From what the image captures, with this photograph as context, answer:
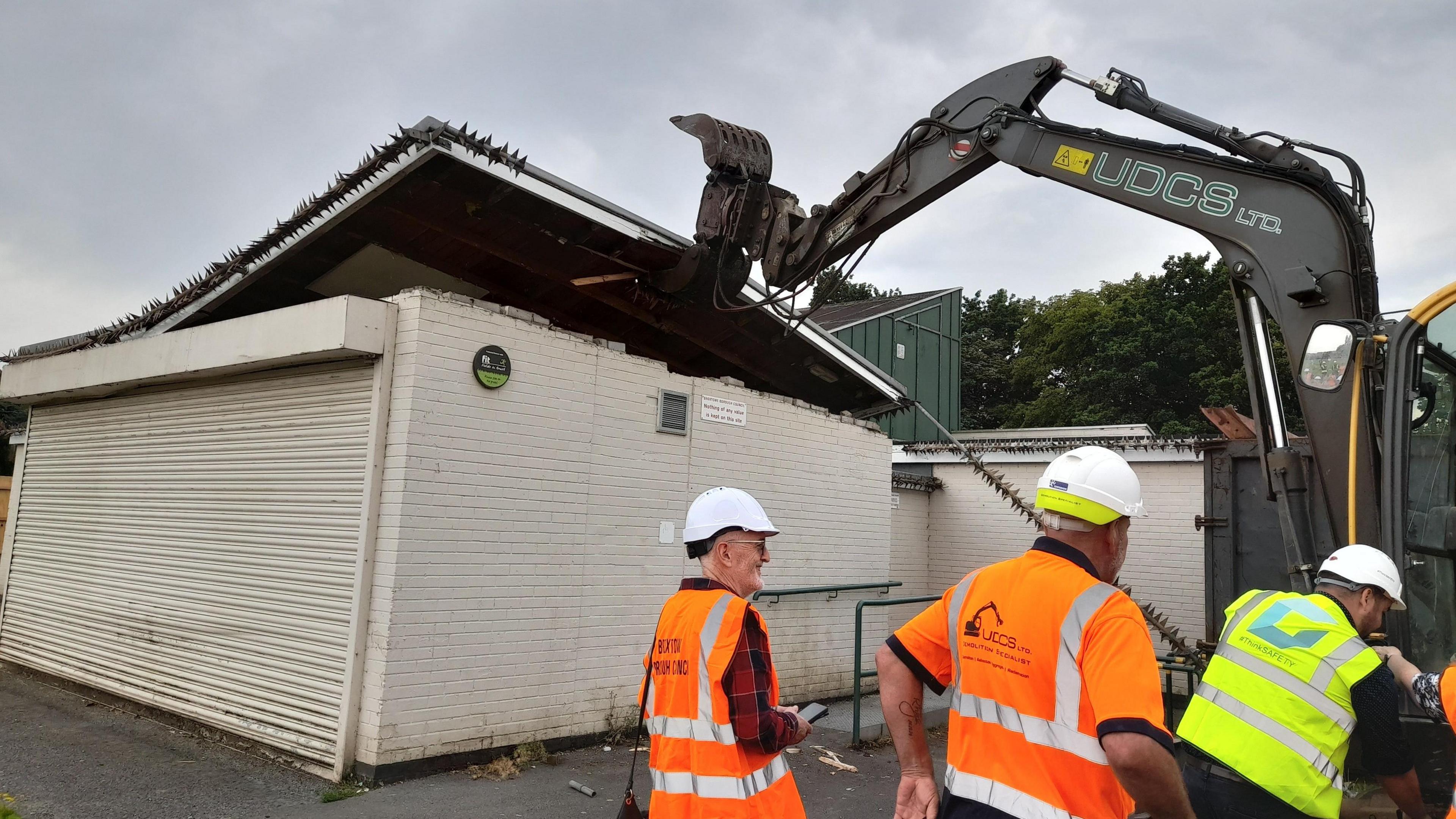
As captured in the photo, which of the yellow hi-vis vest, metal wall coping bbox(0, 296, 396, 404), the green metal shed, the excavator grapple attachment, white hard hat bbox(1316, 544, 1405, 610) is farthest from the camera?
the green metal shed

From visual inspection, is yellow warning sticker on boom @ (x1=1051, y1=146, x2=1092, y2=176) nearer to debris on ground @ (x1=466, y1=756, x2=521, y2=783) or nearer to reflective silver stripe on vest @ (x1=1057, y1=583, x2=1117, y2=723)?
reflective silver stripe on vest @ (x1=1057, y1=583, x2=1117, y2=723)

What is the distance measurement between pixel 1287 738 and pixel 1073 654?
137 cm

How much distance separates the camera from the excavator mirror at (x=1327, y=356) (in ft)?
15.4

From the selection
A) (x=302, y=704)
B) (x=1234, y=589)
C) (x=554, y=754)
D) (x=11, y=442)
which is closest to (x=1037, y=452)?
(x=1234, y=589)

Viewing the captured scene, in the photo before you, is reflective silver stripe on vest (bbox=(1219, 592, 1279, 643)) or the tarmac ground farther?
the tarmac ground

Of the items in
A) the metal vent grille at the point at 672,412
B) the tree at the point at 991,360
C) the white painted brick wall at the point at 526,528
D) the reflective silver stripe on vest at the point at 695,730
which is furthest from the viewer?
the tree at the point at 991,360

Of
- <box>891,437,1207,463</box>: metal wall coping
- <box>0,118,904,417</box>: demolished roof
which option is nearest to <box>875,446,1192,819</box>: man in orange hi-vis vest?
<box>0,118,904,417</box>: demolished roof

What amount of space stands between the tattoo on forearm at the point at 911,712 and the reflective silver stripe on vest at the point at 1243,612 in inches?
56.0

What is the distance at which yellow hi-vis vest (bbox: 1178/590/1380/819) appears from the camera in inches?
122

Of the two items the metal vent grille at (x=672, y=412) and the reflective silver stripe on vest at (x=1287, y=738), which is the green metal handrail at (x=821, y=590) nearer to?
the metal vent grille at (x=672, y=412)

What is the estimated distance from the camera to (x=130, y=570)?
8.45 metres

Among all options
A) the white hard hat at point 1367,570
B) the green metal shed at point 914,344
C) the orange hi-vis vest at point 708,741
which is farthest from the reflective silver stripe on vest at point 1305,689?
the green metal shed at point 914,344

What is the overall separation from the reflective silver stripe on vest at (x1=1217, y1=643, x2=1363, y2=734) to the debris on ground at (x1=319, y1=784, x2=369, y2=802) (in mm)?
5150

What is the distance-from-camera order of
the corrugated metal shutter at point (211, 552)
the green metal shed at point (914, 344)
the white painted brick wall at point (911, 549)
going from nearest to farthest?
the corrugated metal shutter at point (211, 552) < the white painted brick wall at point (911, 549) < the green metal shed at point (914, 344)
